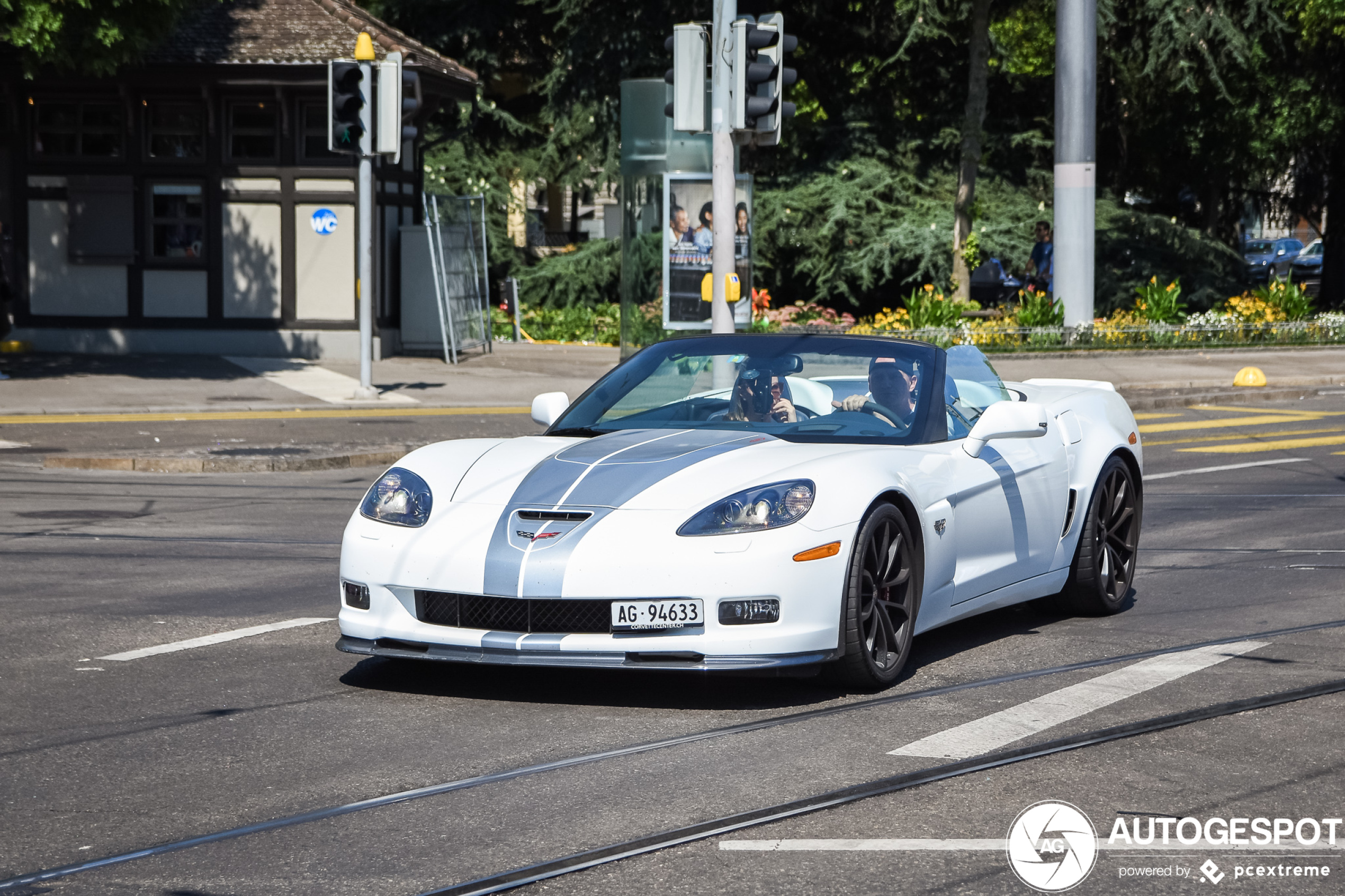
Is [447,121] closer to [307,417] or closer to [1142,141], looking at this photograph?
[1142,141]

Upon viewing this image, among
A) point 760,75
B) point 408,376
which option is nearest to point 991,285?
point 408,376

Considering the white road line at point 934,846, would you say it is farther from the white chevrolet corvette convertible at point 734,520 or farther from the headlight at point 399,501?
the headlight at point 399,501

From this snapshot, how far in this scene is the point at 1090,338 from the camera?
84.3 ft

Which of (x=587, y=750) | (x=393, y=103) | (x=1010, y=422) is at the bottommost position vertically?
(x=587, y=750)

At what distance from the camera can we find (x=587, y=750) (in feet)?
17.5

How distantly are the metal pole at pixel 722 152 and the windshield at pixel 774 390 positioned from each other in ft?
26.7

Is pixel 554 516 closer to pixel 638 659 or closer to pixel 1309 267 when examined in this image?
pixel 638 659

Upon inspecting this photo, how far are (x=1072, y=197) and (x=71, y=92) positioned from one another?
46.6ft

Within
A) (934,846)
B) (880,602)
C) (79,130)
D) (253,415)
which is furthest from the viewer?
(79,130)

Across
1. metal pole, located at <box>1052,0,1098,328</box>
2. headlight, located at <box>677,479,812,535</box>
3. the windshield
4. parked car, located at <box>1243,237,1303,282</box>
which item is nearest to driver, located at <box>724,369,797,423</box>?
the windshield

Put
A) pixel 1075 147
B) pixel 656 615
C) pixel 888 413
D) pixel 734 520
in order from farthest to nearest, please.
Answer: pixel 1075 147, pixel 888 413, pixel 734 520, pixel 656 615

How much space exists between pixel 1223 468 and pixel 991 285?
2376 cm

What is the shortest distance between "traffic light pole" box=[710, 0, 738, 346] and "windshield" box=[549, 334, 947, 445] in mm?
8144

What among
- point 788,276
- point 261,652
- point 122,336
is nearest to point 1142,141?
point 788,276
